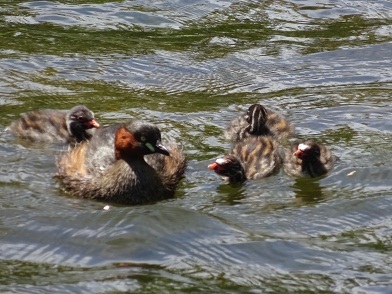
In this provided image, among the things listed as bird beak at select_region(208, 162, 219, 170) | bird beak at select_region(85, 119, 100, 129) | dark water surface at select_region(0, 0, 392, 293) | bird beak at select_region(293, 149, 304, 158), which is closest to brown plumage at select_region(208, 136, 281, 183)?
bird beak at select_region(208, 162, 219, 170)

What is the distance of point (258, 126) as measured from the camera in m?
10.1

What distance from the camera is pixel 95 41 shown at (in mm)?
12828

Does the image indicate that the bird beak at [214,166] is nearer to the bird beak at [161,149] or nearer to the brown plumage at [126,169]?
the brown plumage at [126,169]

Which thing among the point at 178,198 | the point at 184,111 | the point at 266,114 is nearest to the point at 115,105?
the point at 184,111

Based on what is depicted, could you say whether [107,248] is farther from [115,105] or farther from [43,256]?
[115,105]

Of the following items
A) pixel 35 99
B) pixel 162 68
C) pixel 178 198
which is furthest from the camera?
pixel 162 68

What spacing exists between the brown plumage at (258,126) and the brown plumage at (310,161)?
67cm

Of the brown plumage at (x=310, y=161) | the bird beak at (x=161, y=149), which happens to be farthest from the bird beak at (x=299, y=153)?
the bird beak at (x=161, y=149)

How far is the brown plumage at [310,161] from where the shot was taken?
9172 mm

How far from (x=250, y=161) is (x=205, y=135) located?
73 cm

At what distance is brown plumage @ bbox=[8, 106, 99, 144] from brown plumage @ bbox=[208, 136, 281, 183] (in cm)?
124

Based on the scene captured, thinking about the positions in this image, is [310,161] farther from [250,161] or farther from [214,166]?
[214,166]

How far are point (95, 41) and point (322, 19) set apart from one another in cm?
275

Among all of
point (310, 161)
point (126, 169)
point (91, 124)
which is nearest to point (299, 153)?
point (310, 161)
